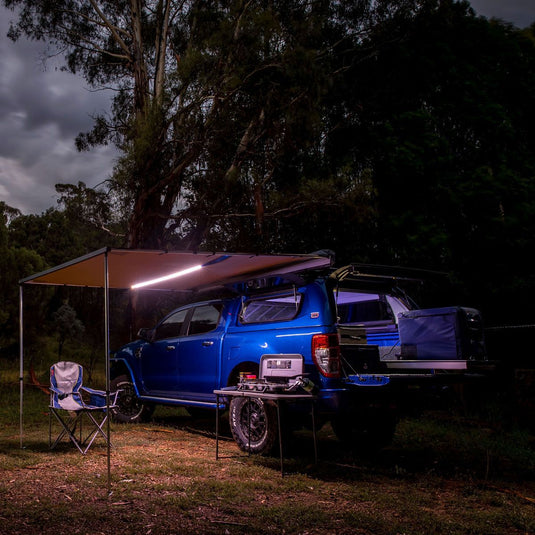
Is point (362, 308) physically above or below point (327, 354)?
above

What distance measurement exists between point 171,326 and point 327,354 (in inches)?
136

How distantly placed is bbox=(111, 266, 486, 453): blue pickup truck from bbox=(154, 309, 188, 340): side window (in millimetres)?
45

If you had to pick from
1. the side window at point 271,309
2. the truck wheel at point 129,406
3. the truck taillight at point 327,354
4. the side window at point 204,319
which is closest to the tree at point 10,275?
the truck wheel at point 129,406

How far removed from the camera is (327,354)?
6016 millimetres

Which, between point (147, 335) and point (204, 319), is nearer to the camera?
point (204, 319)

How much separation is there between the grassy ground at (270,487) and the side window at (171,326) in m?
1.50

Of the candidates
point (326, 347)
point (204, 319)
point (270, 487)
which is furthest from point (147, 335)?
point (270, 487)

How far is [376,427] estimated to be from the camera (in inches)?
278

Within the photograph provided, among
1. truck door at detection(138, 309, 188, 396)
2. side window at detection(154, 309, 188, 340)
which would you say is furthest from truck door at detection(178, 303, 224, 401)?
side window at detection(154, 309, 188, 340)

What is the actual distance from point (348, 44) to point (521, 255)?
31.8ft

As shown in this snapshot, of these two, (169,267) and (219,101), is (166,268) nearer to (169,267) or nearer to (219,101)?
(169,267)

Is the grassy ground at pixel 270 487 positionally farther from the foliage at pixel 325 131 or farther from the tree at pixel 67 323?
the tree at pixel 67 323

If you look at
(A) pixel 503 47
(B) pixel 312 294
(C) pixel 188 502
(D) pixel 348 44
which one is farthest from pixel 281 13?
(C) pixel 188 502

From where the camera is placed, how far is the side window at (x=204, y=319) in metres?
7.97
